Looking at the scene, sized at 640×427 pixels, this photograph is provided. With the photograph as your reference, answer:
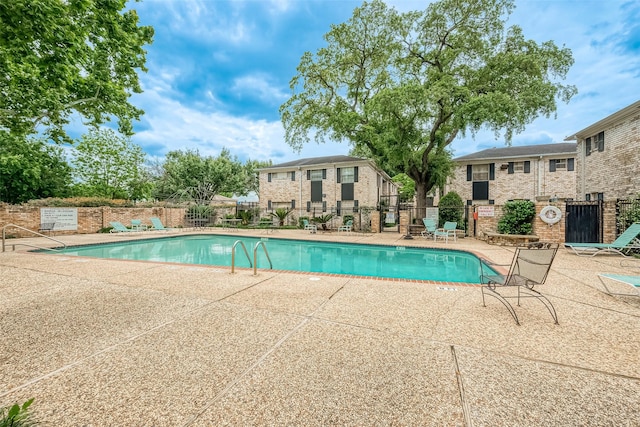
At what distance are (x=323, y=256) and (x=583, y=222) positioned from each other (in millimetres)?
9808

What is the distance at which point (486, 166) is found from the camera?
21.3 metres

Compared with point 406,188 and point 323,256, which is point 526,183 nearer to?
point 406,188

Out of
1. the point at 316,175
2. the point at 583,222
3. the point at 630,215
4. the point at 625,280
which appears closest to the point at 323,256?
the point at 625,280

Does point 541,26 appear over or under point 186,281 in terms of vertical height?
over

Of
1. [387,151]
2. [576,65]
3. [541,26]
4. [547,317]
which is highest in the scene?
[541,26]

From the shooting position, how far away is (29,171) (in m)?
19.1

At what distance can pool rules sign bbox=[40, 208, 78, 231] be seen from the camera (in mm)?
14734

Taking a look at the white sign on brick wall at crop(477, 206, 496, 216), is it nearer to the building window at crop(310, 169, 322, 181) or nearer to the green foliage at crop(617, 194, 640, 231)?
the green foliage at crop(617, 194, 640, 231)

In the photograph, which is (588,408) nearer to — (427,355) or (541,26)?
(427,355)

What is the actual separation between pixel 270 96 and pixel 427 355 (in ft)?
95.4

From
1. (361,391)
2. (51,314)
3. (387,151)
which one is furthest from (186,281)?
(387,151)

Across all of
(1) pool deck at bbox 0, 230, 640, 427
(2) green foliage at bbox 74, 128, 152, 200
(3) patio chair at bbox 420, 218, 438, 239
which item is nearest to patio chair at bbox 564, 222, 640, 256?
(1) pool deck at bbox 0, 230, 640, 427

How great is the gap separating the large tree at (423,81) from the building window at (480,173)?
6.53 meters

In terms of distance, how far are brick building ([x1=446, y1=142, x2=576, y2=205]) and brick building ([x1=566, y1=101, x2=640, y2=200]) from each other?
6.76 meters
